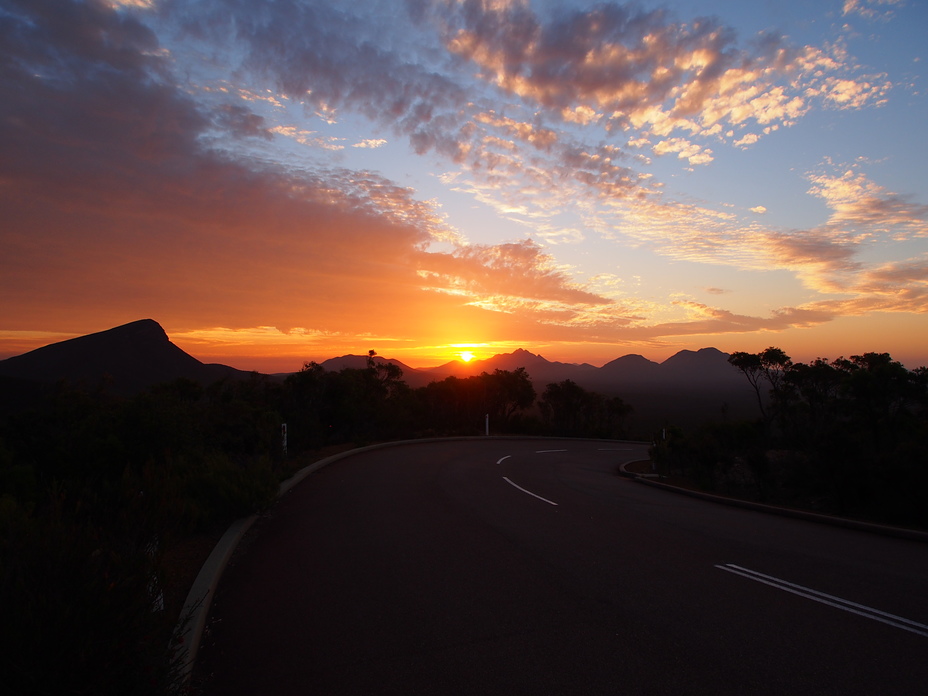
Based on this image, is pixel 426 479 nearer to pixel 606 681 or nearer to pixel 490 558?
pixel 490 558

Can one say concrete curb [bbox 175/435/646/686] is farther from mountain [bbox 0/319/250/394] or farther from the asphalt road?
mountain [bbox 0/319/250/394]

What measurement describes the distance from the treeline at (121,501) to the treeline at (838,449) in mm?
13663

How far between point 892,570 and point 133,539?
28.0ft

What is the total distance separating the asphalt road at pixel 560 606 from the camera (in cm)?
423

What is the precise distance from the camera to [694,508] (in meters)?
12.1

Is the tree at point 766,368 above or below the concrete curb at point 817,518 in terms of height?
above

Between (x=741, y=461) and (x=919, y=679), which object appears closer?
(x=919, y=679)

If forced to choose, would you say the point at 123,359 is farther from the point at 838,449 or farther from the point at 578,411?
the point at 838,449

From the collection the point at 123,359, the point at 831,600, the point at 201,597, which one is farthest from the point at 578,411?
the point at 123,359

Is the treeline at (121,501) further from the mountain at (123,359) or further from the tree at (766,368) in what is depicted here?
the mountain at (123,359)

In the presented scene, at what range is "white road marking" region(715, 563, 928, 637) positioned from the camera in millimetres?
5195

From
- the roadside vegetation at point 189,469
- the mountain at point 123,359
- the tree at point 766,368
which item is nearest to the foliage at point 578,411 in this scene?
the roadside vegetation at point 189,469

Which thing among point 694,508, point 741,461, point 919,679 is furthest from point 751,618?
point 741,461

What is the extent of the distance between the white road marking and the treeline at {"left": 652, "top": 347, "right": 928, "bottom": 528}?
315 inches
